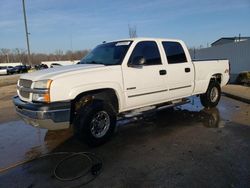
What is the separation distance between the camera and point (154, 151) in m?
5.37

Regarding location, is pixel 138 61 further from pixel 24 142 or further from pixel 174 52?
pixel 24 142

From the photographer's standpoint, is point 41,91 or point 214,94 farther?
point 214,94

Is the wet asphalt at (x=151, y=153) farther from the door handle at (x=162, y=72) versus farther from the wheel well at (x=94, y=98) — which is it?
the door handle at (x=162, y=72)

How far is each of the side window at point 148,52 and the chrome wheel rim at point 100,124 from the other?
140 centimetres

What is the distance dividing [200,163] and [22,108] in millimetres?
3300

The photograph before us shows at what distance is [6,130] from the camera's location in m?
7.56

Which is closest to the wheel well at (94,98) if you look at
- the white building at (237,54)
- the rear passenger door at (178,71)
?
the rear passenger door at (178,71)

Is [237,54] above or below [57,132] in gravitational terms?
above

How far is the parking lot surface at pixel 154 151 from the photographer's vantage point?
422 centimetres

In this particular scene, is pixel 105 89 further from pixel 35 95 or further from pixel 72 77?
pixel 35 95

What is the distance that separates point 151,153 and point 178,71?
9.20ft

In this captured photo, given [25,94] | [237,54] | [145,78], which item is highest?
[237,54]

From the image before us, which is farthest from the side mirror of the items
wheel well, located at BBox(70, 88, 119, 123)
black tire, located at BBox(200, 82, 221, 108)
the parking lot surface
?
black tire, located at BBox(200, 82, 221, 108)

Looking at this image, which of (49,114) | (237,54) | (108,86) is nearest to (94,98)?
(108,86)
